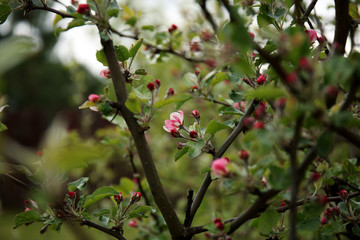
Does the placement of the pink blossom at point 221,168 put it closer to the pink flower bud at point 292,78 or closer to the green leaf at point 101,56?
the pink flower bud at point 292,78

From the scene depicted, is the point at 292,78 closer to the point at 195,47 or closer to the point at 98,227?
the point at 98,227

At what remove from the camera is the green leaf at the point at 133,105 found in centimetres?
84

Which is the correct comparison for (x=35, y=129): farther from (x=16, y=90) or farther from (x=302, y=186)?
(x=302, y=186)

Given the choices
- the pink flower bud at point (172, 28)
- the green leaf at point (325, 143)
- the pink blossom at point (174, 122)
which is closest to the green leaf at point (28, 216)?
the pink blossom at point (174, 122)

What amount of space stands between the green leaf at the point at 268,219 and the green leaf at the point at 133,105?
43cm

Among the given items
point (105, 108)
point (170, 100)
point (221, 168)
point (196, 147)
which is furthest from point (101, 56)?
point (221, 168)

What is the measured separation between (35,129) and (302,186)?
11720mm

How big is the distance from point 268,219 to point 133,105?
46 cm

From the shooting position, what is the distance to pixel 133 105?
851mm

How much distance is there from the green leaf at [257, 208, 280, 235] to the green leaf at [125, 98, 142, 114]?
43 centimetres

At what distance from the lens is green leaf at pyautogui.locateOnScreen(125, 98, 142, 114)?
84 centimetres

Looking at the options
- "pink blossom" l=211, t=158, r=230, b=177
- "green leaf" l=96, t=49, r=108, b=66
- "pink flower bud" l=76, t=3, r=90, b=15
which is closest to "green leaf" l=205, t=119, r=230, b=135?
"pink blossom" l=211, t=158, r=230, b=177

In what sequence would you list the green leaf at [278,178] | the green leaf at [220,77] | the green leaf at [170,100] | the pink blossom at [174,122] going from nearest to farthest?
the green leaf at [278,178] → the green leaf at [170,100] → the pink blossom at [174,122] → the green leaf at [220,77]

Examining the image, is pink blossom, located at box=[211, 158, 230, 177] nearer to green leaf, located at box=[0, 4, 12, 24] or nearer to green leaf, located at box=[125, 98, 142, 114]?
green leaf, located at box=[125, 98, 142, 114]
